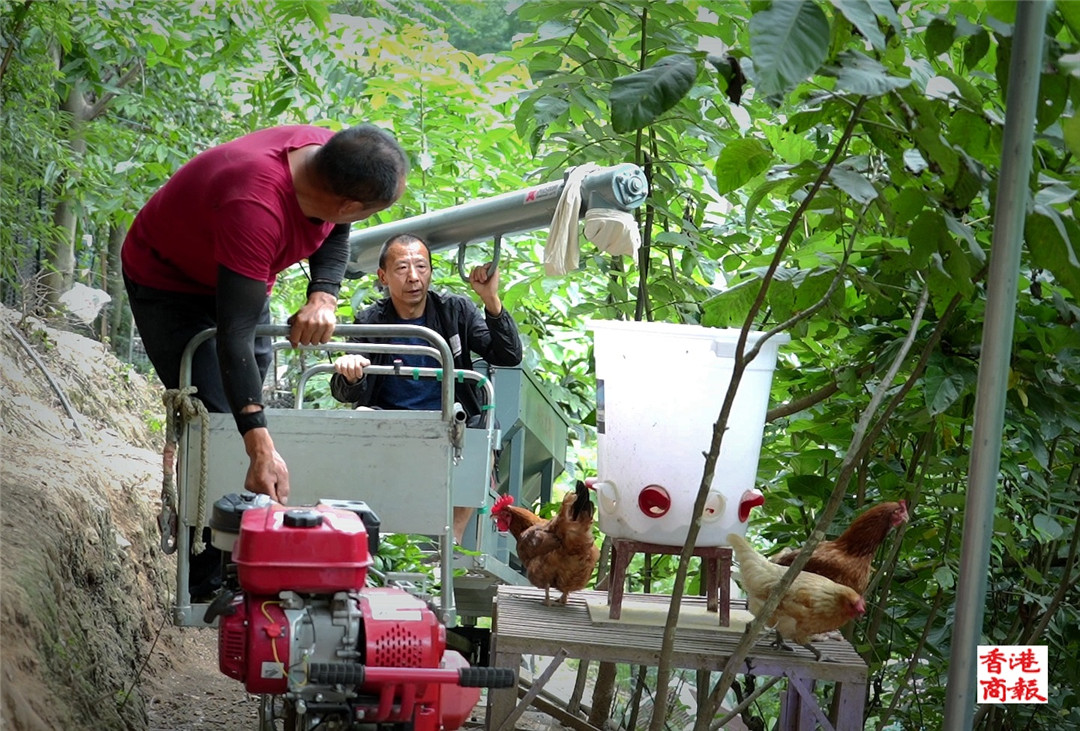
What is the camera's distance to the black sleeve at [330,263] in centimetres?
288

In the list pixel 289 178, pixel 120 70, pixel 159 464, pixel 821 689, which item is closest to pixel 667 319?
pixel 821 689

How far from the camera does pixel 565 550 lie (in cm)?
282

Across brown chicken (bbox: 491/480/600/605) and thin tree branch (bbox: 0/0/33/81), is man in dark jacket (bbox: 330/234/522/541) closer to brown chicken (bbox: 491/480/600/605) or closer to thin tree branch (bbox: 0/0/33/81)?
brown chicken (bbox: 491/480/600/605)

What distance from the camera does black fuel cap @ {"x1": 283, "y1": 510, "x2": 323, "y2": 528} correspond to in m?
2.09

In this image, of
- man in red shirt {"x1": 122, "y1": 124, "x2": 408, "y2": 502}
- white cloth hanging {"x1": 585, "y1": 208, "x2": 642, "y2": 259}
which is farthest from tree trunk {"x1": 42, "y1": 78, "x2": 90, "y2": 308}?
white cloth hanging {"x1": 585, "y1": 208, "x2": 642, "y2": 259}

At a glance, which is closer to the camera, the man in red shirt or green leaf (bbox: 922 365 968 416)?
green leaf (bbox: 922 365 968 416)

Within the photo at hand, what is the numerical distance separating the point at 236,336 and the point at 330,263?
569mm

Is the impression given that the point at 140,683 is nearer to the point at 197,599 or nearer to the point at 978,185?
the point at 197,599

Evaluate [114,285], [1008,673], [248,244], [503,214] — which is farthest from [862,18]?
[114,285]

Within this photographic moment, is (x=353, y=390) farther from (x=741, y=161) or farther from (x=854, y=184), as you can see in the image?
(x=854, y=184)

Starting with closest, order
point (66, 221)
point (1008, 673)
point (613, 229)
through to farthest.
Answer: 1. point (1008, 673)
2. point (613, 229)
3. point (66, 221)

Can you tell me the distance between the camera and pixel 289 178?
8.52ft

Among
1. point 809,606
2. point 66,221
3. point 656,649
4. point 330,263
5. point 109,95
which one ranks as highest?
point 109,95

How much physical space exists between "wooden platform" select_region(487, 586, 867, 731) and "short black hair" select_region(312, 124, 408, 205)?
1010mm
